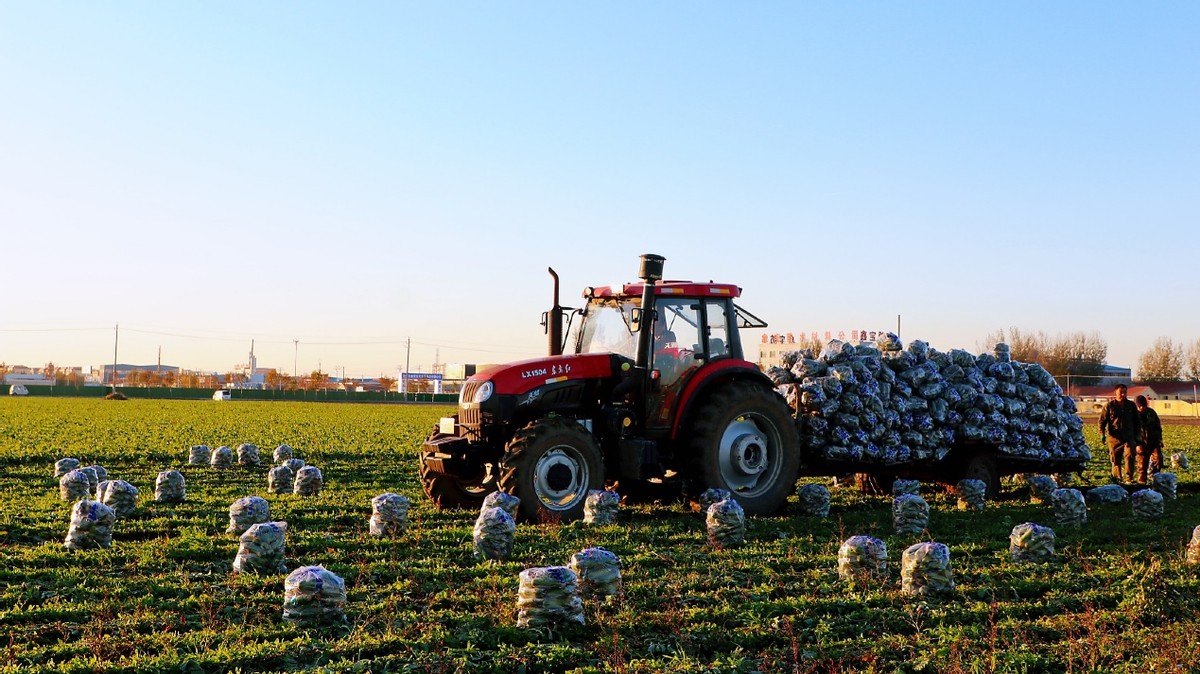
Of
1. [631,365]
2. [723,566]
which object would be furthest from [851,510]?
[723,566]

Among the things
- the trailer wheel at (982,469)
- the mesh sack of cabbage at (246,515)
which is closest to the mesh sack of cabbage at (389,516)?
the mesh sack of cabbage at (246,515)

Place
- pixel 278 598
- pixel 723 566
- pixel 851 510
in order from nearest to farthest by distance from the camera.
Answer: pixel 278 598 < pixel 723 566 < pixel 851 510

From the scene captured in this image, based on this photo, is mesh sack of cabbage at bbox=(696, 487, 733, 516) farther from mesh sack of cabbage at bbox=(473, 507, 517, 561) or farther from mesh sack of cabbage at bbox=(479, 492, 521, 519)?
mesh sack of cabbage at bbox=(473, 507, 517, 561)

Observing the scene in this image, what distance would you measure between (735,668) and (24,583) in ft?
17.9

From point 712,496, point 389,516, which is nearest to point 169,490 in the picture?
point 389,516

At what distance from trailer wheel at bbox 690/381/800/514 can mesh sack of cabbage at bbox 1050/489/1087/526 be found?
2806 mm

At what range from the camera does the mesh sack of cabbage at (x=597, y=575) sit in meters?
7.19

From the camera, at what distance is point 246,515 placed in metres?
10.1

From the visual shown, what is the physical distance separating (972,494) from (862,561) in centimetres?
544

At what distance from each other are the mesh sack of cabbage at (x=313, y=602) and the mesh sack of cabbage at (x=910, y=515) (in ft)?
19.6

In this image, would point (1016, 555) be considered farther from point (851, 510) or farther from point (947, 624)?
point (851, 510)

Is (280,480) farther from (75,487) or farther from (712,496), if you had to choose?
(712,496)

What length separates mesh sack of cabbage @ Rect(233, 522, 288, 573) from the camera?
8.15m

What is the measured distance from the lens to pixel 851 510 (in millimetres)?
12617
